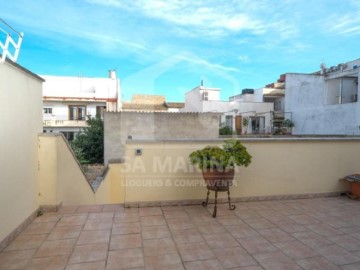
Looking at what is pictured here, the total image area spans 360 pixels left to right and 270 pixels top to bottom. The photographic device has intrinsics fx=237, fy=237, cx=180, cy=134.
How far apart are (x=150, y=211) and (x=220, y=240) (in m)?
1.22

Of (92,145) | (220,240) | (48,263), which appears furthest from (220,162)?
(92,145)

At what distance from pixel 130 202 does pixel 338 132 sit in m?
17.1

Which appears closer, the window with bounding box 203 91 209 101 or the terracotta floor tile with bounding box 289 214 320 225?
the terracotta floor tile with bounding box 289 214 320 225

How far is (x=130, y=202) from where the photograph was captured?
141 inches

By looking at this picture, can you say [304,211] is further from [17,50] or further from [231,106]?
[231,106]

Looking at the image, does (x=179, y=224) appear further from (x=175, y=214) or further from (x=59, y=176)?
(x=59, y=176)

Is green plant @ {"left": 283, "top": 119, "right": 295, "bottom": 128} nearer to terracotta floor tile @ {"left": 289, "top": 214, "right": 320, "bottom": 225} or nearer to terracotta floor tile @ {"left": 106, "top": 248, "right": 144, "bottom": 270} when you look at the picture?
terracotta floor tile @ {"left": 289, "top": 214, "right": 320, "bottom": 225}

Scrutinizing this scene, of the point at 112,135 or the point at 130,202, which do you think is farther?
the point at 112,135

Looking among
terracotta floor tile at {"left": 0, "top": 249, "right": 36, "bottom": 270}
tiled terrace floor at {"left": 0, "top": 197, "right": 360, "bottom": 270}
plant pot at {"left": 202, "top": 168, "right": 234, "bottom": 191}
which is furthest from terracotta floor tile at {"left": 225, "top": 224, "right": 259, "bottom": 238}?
terracotta floor tile at {"left": 0, "top": 249, "right": 36, "bottom": 270}

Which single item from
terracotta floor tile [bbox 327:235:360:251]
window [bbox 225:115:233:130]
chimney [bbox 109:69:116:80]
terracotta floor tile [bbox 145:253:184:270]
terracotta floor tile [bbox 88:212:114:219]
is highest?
chimney [bbox 109:69:116:80]

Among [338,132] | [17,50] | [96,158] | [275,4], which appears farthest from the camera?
[338,132]

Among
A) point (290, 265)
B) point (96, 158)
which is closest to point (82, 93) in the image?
point (96, 158)

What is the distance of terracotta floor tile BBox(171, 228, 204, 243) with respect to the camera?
2.58 m

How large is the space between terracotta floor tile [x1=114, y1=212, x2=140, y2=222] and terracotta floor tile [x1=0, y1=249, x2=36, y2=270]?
3.42 feet
